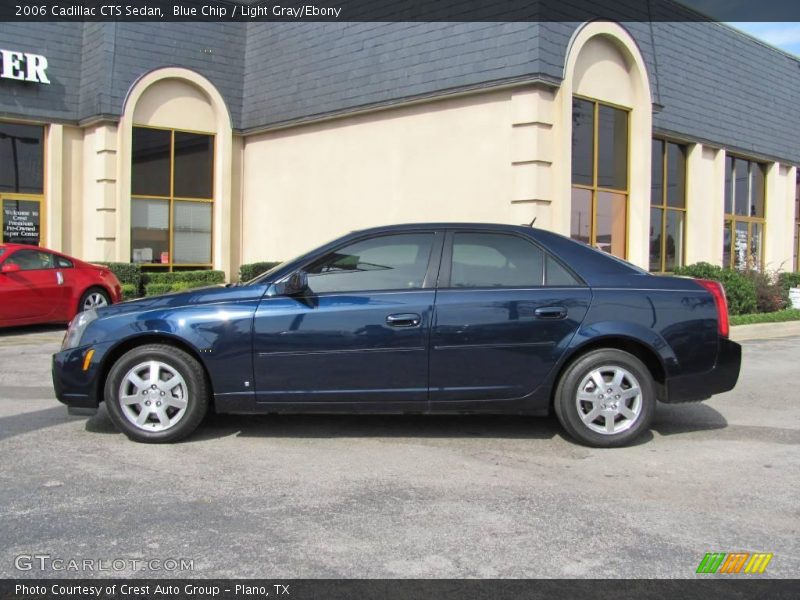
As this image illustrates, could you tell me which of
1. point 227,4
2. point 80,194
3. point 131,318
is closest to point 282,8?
point 227,4

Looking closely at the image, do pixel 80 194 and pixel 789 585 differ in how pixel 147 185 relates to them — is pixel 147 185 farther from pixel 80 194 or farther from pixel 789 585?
pixel 789 585

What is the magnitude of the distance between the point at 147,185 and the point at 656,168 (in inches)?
438

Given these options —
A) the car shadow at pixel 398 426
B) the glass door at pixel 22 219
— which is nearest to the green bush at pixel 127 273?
the glass door at pixel 22 219

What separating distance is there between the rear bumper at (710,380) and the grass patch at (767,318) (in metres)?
8.41

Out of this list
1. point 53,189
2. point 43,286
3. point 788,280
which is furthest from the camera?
point 788,280

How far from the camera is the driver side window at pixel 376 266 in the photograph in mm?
5602

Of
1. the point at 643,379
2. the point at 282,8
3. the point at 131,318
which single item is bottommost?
Result: the point at 643,379

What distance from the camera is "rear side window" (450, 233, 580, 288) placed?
5641 millimetres

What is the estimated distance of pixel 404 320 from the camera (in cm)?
543

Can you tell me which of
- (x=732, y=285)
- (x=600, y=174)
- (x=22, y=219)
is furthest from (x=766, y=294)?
(x=22, y=219)

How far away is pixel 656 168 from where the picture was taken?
1677 centimetres

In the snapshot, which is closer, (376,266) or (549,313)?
(549,313)

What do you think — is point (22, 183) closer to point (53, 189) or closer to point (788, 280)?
point (53, 189)

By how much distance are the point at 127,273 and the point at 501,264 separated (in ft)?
38.2
